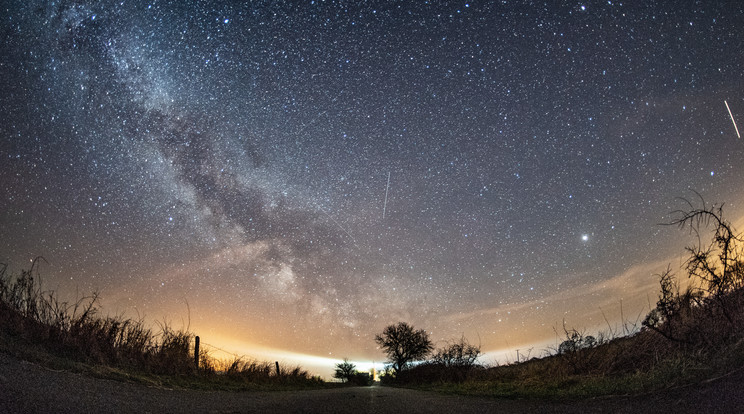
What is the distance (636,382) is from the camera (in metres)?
5.57

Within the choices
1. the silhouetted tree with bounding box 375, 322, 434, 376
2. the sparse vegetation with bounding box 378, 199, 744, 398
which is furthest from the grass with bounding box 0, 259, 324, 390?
the silhouetted tree with bounding box 375, 322, 434, 376

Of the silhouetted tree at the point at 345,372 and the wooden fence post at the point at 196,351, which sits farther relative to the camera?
the silhouetted tree at the point at 345,372

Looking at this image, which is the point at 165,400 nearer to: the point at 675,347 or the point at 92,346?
the point at 92,346

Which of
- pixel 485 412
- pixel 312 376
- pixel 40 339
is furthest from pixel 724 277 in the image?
pixel 312 376

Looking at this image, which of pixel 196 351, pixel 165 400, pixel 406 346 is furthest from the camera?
pixel 406 346

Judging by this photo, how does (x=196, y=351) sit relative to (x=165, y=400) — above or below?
above

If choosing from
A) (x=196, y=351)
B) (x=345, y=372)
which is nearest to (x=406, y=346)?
(x=345, y=372)

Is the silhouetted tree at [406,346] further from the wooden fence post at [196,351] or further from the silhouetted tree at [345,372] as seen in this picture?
the wooden fence post at [196,351]

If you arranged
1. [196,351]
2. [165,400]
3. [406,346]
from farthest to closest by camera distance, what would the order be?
[406,346] < [196,351] < [165,400]

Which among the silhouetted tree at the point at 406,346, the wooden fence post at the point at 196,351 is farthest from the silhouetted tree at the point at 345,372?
the wooden fence post at the point at 196,351

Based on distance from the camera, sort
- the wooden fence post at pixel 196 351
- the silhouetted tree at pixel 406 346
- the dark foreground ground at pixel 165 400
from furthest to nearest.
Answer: the silhouetted tree at pixel 406 346 < the wooden fence post at pixel 196 351 < the dark foreground ground at pixel 165 400

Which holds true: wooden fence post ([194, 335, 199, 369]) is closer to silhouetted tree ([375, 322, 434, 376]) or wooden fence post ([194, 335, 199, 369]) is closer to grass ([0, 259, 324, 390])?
grass ([0, 259, 324, 390])

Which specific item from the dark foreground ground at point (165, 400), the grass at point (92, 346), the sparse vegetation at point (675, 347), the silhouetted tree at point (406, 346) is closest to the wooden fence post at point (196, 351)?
the grass at point (92, 346)

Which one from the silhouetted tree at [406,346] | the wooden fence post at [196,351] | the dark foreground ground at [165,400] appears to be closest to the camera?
the dark foreground ground at [165,400]
